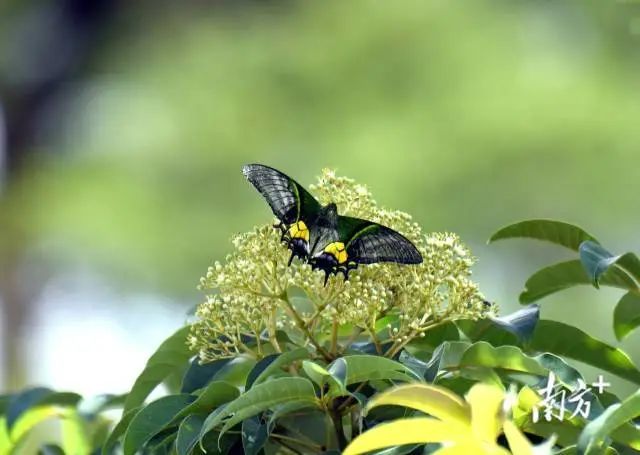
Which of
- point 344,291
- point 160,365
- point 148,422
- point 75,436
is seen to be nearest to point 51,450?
point 75,436

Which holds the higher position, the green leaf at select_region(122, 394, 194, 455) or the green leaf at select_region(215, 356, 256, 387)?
the green leaf at select_region(215, 356, 256, 387)

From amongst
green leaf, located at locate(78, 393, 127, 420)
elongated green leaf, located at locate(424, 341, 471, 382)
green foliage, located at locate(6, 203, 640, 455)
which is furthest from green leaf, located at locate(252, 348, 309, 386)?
green leaf, located at locate(78, 393, 127, 420)

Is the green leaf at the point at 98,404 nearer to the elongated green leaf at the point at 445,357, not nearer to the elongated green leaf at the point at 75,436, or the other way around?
the elongated green leaf at the point at 75,436

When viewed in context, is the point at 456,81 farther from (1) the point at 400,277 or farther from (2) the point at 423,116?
(1) the point at 400,277

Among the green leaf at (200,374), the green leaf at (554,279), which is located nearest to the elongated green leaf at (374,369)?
the green leaf at (200,374)

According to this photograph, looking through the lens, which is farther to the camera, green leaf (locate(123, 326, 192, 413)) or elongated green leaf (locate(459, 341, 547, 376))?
green leaf (locate(123, 326, 192, 413))

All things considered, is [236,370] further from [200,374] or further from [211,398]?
[211,398]

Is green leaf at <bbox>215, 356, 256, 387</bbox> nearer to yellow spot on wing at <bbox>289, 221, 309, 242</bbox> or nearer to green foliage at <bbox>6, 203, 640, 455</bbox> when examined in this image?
green foliage at <bbox>6, 203, 640, 455</bbox>
